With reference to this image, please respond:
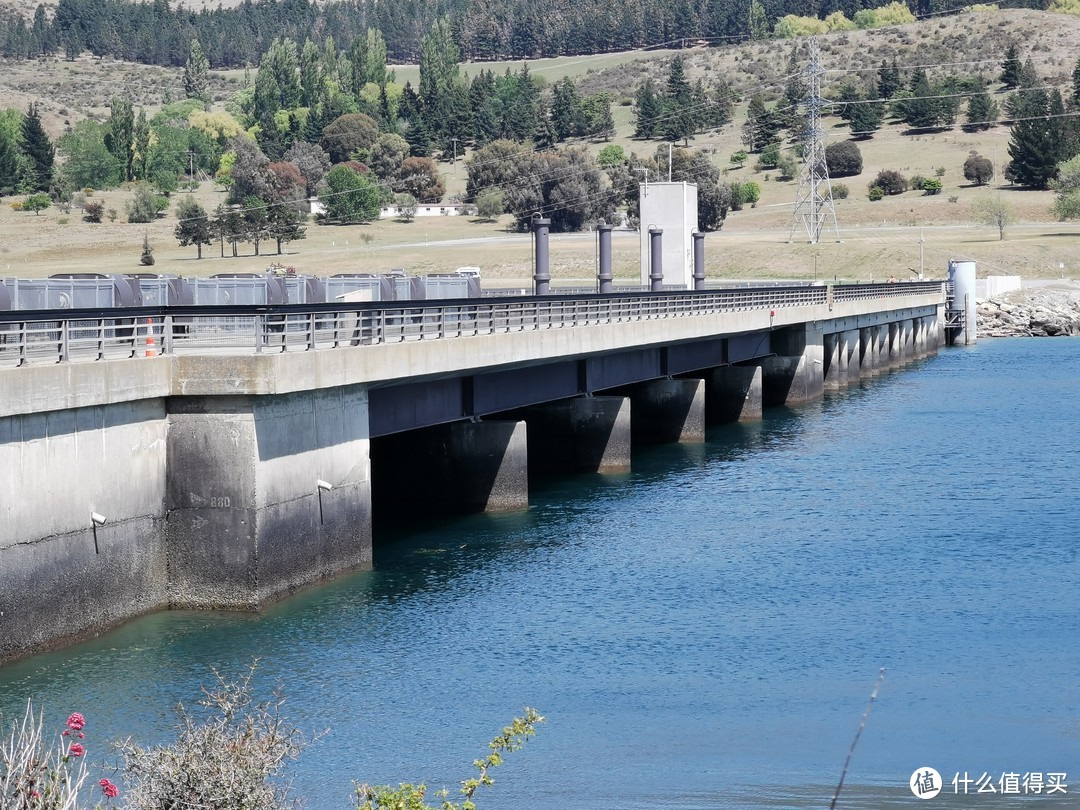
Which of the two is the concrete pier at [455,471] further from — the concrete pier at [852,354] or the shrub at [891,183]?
the shrub at [891,183]

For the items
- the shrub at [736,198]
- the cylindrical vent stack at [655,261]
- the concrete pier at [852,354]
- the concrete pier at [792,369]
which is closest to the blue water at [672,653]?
the concrete pier at [792,369]

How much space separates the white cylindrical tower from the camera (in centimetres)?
10581

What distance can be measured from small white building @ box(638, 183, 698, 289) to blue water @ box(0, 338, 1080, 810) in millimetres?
41563

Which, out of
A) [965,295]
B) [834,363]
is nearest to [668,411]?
[834,363]

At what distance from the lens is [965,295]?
354 ft

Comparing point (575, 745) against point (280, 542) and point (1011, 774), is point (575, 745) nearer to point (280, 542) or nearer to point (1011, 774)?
point (1011, 774)

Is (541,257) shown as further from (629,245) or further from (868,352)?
(629,245)

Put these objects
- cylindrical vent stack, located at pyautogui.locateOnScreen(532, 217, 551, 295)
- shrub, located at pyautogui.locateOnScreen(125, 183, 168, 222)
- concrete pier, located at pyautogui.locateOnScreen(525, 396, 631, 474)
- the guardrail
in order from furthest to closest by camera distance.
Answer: shrub, located at pyautogui.locateOnScreen(125, 183, 168, 222) < cylindrical vent stack, located at pyautogui.locateOnScreen(532, 217, 551, 295) < concrete pier, located at pyautogui.locateOnScreen(525, 396, 631, 474) < the guardrail

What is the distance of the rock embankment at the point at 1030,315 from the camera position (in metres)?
111

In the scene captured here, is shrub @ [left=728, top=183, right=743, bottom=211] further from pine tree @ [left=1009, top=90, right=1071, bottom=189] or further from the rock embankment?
the rock embankment

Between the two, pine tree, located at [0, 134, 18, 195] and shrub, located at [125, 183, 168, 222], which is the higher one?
pine tree, located at [0, 134, 18, 195]

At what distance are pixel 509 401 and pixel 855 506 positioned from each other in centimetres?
860

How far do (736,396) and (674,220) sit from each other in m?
25.0

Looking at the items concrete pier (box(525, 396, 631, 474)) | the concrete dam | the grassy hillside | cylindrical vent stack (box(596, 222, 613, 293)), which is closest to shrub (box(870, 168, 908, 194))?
the grassy hillside
